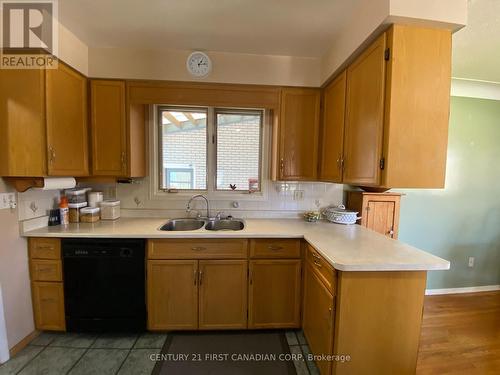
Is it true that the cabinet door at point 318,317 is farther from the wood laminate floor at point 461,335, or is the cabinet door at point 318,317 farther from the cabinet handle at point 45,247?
the cabinet handle at point 45,247

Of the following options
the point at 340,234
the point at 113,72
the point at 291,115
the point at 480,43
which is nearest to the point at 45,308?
the point at 113,72

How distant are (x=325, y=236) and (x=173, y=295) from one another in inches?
52.9

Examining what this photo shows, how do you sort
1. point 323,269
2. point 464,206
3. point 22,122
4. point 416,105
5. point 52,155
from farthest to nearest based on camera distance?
point 464,206
point 52,155
point 22,122
point 323,269
point 416,105

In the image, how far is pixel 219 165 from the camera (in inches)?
97.3

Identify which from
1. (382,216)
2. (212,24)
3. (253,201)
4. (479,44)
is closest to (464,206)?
(382,216)

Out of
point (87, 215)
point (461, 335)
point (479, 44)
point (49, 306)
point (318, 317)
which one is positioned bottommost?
point (461, 335)

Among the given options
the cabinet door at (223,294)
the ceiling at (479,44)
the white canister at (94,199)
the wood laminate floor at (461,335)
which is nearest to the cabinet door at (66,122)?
the white canister at (94,199)

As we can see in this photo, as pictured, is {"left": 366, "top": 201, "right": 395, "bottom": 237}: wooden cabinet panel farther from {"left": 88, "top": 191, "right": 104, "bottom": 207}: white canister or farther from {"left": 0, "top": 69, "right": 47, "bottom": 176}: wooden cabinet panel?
{"left": 0, "top": 69, "right": 47, "bottom": 176}: wooden cabinet panel

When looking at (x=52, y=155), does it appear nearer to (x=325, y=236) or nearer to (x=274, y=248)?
(x=274, y=248)

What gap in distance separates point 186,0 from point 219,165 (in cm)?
143

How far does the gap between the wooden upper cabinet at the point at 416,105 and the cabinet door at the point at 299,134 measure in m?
0.90

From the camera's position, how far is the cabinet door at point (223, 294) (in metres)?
1.84

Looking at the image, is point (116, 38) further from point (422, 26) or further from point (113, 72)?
point (422, 26)

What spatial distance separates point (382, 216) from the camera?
7.29 feet
